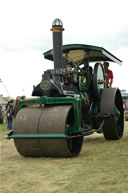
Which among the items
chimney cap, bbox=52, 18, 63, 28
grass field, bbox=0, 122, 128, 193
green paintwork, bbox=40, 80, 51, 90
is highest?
chimney cap, bbox=52, 18, 63, 28

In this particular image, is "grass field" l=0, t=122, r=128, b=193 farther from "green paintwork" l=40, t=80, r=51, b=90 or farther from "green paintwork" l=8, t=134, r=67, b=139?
"green paintwork" l=40, t=80, r=51, b=90

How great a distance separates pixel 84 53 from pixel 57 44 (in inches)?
63.9

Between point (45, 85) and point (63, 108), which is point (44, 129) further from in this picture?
point (45, 85)

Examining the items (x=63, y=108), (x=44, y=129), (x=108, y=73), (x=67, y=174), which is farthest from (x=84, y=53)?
(x=67, y=174)

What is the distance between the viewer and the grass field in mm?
3051

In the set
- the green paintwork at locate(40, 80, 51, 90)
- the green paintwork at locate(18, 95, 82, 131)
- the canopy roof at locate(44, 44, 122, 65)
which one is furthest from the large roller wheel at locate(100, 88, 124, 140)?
the green paintwork at locate(40, 80, 51, 90)

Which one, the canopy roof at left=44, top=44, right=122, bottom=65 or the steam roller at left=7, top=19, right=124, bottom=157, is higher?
the canopy roof at left=44, top=44, right=122, bottom=65

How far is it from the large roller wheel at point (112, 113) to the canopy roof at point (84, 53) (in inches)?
29.8

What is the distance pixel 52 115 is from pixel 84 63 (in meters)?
2.28

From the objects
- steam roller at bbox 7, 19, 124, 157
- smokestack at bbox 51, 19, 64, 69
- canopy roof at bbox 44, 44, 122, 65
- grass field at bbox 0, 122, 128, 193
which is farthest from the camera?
canopy roof at bbox 44, 44, 122, 65

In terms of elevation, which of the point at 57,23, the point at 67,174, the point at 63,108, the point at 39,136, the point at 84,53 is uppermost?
the point at 57,23

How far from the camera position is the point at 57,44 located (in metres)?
5.30

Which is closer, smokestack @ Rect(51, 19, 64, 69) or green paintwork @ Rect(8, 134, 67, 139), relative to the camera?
green paintwork @ Rect(8, 134, 67, 139)

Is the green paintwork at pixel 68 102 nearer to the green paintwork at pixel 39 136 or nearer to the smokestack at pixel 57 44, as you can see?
the green paintwork at pixel 39 136
